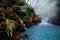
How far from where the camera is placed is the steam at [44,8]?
15.1m

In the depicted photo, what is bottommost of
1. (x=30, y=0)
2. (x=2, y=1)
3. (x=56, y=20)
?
(x=56, y=20)

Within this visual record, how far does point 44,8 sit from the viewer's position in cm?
1678

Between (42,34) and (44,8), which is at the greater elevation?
(42,34)

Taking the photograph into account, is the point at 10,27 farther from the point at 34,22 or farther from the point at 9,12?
the point at 34,22

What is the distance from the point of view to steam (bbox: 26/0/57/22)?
594 inches

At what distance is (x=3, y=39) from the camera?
5.30m

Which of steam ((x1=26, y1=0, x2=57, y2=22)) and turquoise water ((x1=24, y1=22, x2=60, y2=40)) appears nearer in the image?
turquoise water ((x1=24, y1=22, x2=60, y2=40))

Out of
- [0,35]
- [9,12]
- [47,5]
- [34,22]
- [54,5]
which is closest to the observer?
[0,35]

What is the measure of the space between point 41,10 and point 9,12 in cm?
1002

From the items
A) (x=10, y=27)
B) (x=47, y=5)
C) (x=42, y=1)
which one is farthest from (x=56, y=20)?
(x=10, y=27)

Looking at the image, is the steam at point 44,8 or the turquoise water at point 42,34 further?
the steam at point 44,8

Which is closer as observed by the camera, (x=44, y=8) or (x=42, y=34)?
(x=42, y=34)

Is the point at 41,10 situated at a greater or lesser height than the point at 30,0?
lesser

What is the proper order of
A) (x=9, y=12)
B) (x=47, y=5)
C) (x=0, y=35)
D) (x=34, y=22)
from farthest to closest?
(x=47, y=5), (x=34, y=22), (x=9, y=12), (x=0, y=35)
